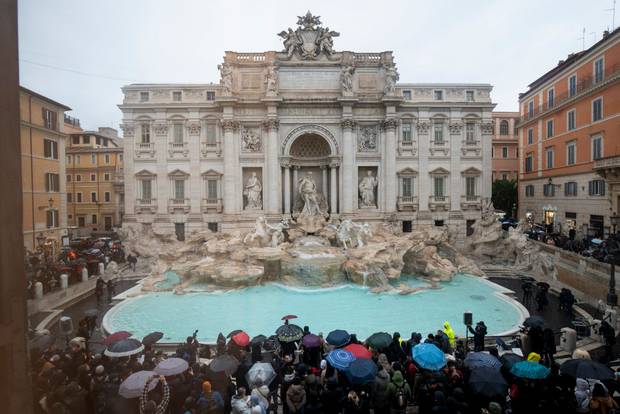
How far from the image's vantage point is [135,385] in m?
5.88

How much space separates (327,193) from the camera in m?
28.7

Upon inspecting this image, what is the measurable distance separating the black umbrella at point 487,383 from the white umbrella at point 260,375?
3.83 meters

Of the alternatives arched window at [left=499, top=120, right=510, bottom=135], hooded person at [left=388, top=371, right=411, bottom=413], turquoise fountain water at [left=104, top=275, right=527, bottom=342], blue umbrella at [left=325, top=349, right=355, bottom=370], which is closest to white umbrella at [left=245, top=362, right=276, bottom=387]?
blue umbrella at [left=325, top=349, right=355, bottom=370]

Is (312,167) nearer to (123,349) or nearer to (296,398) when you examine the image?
(123,349)

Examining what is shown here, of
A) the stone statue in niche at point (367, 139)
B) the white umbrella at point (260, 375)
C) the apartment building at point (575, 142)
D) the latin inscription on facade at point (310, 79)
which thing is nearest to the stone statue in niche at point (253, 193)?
the latin inscription on facade at point (310, 79)

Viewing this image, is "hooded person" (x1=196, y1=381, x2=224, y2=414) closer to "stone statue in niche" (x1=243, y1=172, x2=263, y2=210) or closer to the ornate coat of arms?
"stone statue in niche" (x1=243, y1=172, x2=263, y2=210)

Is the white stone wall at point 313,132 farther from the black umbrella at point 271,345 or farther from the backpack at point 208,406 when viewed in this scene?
the backpack at point 208,406

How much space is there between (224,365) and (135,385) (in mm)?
1626

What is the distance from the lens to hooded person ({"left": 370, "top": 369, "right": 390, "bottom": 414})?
6.00 meters

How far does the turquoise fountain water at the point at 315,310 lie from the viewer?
479 inches

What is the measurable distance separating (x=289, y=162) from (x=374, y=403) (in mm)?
22714

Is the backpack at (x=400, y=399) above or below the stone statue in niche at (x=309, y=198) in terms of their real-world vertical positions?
below

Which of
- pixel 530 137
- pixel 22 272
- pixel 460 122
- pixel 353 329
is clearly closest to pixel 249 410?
pixel 22 272

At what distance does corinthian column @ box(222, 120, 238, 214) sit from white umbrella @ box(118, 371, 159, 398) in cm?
2127
